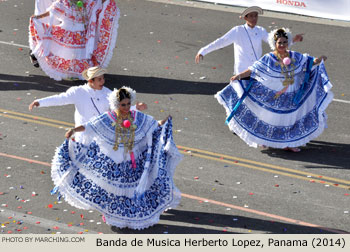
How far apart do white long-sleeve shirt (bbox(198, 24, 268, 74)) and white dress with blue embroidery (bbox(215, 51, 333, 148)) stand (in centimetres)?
98

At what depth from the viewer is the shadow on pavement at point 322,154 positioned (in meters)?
13.9

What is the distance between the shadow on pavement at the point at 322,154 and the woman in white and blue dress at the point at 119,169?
9.83 ft

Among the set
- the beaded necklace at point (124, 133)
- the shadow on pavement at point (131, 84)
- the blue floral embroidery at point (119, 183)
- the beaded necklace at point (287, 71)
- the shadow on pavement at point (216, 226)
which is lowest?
the shadow on pavement at point (131, 84)

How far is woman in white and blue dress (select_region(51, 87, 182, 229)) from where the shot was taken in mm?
11664

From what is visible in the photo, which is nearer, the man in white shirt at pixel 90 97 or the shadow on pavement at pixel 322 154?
the man in white shirt at pixel 90 97

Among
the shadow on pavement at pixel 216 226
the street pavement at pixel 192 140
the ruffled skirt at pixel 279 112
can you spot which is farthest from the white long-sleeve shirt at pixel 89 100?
the ruffled skirt at pixel 279 112

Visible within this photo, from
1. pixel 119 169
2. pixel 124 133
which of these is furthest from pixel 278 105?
pixel 119 169

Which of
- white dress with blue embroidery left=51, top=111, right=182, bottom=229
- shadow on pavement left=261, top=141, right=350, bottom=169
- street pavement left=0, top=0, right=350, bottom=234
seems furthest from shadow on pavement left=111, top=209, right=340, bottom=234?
shadow on pavement left=261, top=141, right=350, bottom=169

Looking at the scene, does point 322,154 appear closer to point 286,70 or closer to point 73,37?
point 286,70

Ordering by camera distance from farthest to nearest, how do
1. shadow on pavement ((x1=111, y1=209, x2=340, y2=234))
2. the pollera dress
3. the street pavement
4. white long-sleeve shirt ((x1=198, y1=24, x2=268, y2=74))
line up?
the pollera dress → white long-sleeve shirt ((x1=198, y1=24, x2=268, y2=74)) → the street pavement → shadow on pavement ((x1=111, y1=209, x2=340, y2=234))

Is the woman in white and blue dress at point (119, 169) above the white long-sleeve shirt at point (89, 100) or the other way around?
the other way around

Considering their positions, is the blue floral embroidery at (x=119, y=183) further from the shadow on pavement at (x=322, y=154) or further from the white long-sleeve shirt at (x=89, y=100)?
the shadow on pavement at (x=322, y=154)

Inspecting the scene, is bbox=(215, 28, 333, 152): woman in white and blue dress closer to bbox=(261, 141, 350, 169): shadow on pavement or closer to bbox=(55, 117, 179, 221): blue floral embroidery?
bbox=(261, 141, 350, 169): shadow on pavement

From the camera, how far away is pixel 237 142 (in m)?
14.9
